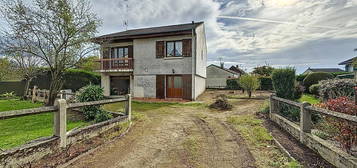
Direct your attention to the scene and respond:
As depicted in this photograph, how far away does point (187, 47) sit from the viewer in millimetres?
14508

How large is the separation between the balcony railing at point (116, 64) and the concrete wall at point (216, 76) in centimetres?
1754

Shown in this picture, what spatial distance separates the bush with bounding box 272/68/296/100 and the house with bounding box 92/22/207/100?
6.93m

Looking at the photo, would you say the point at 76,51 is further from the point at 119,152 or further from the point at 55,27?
the point at 119,152

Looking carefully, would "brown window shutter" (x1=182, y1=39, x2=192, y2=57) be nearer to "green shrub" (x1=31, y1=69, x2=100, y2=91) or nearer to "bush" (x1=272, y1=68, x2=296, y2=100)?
"bush" (x1=272, y1=68, x2=296, y2=100)

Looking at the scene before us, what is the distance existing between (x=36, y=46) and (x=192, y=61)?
10.1 metres

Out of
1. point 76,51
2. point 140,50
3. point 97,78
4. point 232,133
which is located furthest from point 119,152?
point 97,78

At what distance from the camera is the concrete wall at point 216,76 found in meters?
30.8

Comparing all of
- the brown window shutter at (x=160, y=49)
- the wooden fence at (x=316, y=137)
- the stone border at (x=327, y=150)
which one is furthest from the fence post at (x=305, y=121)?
the brown window shutter at (x=160, y=49)

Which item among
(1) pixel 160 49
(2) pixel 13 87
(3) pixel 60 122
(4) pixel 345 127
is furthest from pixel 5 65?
(4) pixel 345 127

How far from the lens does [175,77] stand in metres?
15.3

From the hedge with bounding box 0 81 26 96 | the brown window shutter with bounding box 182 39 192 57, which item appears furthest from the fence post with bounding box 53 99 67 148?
the hedge with bounding box 0 81 26 96

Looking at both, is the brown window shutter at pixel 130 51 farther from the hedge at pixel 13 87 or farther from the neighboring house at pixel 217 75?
the neighboring house at pixel 217 75

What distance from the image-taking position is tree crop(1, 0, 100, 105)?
8805 mm

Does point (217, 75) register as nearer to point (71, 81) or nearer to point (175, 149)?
point (71, 81)
